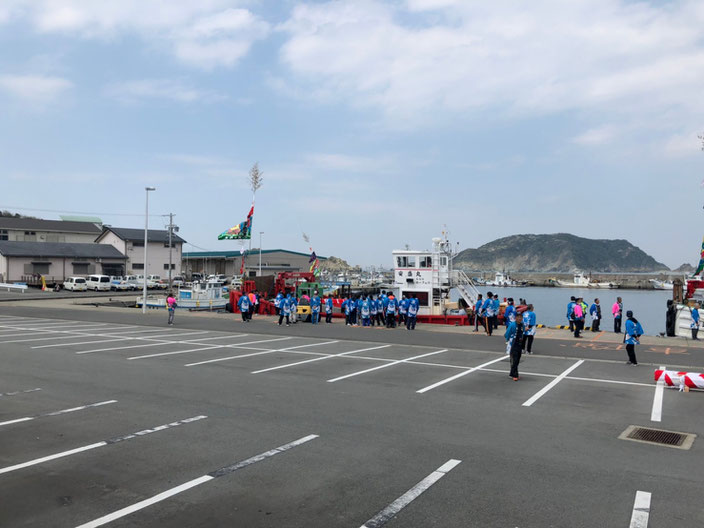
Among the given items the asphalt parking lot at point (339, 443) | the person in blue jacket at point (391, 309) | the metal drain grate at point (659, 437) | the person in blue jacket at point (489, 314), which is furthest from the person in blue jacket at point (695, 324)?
the metal drain grate at point (659, 437)

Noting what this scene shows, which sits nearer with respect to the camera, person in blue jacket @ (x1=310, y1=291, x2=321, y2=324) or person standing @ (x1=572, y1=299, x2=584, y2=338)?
person standing @ (x1=572, y1=299, x2=584, y2=338)

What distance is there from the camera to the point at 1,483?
6453 millimetres

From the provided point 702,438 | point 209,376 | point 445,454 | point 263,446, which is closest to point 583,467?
point 445,454

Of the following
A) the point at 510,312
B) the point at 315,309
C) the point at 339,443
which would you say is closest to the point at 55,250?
the point at 315,309

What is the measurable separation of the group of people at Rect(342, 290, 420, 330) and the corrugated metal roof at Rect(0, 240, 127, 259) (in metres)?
48.8

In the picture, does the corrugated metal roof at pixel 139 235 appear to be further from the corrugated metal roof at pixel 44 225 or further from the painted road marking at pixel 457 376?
the painted road marking at pixel 457 376

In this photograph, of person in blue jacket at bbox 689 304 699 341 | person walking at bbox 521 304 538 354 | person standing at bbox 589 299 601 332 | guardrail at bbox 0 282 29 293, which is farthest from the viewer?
guardrail at bbox 0 282 29 293

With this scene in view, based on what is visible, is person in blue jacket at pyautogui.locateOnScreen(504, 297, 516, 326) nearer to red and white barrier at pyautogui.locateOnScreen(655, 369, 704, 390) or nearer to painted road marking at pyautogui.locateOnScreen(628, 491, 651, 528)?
red and white barrier at pyautogui.locateOnScreen(655, 369, 704, 390)

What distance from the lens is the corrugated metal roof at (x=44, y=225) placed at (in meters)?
73.5

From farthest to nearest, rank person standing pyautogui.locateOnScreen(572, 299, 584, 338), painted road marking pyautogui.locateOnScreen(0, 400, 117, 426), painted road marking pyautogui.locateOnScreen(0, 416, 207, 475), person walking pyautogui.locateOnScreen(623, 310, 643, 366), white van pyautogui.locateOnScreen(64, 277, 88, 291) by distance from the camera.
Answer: white van pyautogui.locateOnScreen(64, 277, 88, 291), person standing pyautogui.locateOnScreen(572, 299, 584, 338), person walking pyautogui.locateOnScreen(623, 310, 643, 366), painted road marking pyautogui.locateOnScreen(0, 400, 117, 426), painted road marking pyautogui.locateOnScreen(0, 416, 207, 475)

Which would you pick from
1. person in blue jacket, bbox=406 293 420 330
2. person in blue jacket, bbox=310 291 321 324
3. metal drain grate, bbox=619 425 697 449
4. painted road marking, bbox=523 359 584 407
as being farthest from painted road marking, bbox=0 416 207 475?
person in blue jacket, bbox=310 291 321 324

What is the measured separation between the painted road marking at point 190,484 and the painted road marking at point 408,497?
6.99 feet

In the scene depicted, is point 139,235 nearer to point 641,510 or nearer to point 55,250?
point 55,250

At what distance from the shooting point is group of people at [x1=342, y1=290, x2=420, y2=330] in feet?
84.1
